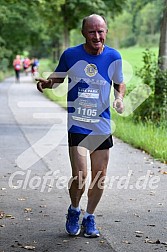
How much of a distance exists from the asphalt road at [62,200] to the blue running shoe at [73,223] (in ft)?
0.24

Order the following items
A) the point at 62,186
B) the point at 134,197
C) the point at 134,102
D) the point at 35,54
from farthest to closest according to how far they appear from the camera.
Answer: the point at 35,54 < the point at 134,102 < the point at 62,186 < the point at 134,197

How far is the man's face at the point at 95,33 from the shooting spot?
224 inches

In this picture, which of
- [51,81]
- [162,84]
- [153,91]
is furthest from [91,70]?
[153,91]

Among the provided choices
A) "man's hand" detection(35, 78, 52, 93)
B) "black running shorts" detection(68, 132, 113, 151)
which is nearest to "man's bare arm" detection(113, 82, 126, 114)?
"black running shorts" detection(68, 132, 113, 151)

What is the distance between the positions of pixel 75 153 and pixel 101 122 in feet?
1.23

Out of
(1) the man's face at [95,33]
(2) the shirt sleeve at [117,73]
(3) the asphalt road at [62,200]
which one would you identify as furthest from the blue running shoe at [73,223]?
(1) the man's face at [95,33]

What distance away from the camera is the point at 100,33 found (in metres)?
5.72

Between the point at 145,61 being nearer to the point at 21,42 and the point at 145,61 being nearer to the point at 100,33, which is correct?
the point at 100,33

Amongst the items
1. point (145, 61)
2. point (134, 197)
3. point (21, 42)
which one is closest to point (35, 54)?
point (21, 42)

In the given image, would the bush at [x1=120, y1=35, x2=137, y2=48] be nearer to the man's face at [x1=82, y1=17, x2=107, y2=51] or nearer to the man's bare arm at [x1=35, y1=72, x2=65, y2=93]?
the man's bare arm at [x1=35, y1=72, x2=65, y2=93]

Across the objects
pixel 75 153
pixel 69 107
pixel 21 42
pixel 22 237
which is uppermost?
pixel 69 107

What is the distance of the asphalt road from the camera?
583 cm

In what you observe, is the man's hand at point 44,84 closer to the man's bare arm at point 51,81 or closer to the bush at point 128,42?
the man's bare arm at point 51,81

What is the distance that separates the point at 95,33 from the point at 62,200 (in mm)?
2588
